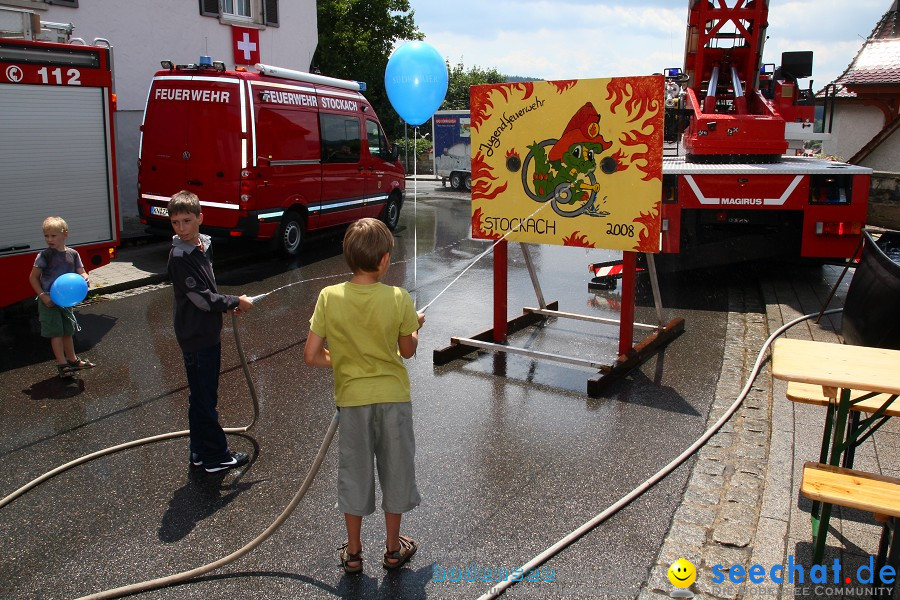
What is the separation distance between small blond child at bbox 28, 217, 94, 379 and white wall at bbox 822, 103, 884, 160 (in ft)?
82.0

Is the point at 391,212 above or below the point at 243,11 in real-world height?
below

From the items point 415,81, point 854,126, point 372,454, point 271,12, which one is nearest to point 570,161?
point 372,454

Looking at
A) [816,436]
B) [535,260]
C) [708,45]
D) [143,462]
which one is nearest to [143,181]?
[535,260]

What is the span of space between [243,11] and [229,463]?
1358cm

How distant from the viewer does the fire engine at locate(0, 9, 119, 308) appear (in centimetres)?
738

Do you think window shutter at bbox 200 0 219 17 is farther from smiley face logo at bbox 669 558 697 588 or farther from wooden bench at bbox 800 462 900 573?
wooden bench at bbox 800 462 900 573

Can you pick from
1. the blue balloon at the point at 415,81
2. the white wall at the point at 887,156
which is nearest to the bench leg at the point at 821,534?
the blue balloon at the point at 415,81

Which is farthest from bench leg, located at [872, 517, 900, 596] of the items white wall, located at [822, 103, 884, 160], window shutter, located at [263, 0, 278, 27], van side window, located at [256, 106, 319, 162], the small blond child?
white wall, located at [822, 103, 884, 160]

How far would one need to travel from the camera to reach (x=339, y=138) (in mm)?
12648

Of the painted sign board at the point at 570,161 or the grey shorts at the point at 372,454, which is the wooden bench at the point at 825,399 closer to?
the grey shorts at the point at 372,454

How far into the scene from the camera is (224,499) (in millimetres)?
4316

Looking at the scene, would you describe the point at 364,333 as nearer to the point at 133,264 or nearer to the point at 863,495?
the point at 863,495

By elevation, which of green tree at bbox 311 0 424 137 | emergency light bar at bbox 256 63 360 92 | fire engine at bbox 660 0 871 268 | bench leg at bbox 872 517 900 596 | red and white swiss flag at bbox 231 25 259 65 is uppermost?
green tree at bbox 311 0 424 137

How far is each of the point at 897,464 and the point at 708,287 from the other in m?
5.67
